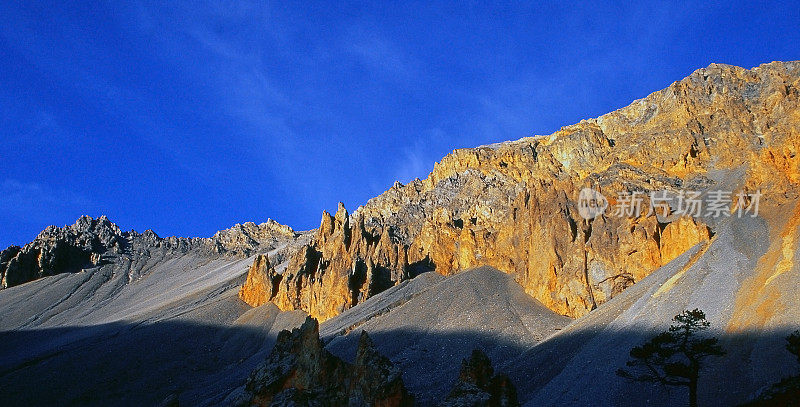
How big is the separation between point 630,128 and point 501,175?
85.1ft

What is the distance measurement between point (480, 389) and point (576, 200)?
61622 mm

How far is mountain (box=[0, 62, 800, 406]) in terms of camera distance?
37938mm

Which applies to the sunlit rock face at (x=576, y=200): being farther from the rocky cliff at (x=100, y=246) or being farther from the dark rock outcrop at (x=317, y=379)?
the rocky cliff at (x=100, y=246)

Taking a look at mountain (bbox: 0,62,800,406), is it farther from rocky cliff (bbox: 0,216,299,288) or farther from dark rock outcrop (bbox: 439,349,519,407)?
rocky cliff (bbox: 0,216,299,288)

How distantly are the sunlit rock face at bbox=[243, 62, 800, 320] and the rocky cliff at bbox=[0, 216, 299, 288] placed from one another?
74.3m

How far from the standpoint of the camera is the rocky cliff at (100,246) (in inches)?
6152

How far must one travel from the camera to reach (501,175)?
11525 centimetres

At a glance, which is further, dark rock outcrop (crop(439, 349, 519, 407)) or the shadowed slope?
the shadowed slope

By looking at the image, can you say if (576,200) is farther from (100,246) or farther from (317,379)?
(100,246)

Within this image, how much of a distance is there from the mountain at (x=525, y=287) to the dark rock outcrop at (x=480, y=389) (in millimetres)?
146

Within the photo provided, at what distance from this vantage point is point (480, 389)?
21.7 m

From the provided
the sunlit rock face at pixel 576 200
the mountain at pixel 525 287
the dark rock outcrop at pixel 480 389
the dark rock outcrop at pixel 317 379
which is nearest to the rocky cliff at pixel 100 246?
the mountain at pixel 525 287

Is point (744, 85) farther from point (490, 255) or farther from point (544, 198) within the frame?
point (490, 255)

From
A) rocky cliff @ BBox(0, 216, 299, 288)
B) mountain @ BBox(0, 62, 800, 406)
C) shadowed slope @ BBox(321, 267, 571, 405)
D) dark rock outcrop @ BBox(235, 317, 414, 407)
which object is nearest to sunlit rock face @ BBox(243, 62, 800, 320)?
mountain @ BBox(0, 62, 800, 406)
